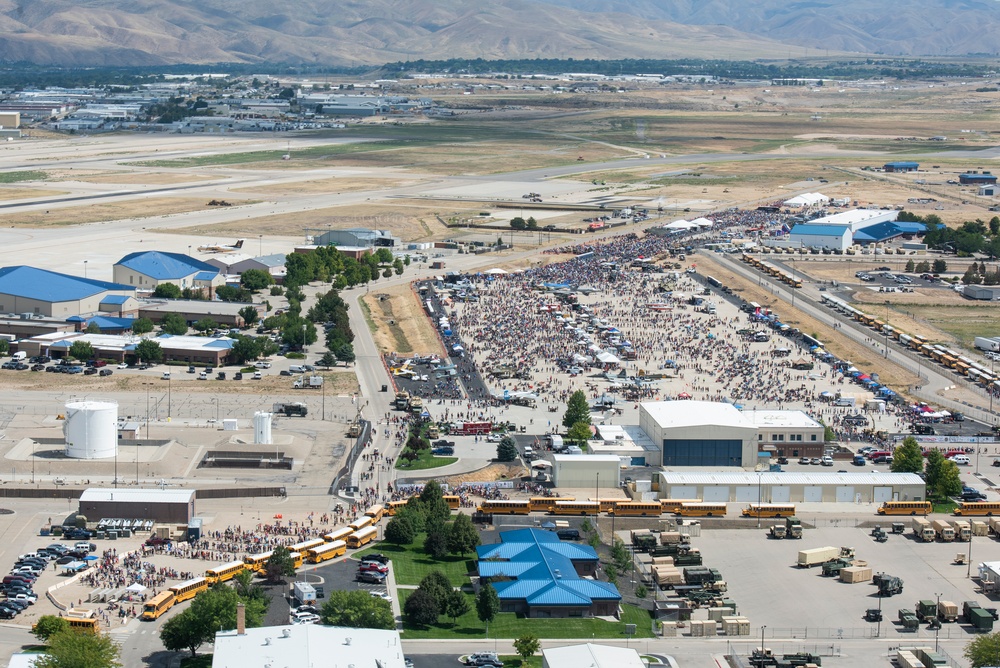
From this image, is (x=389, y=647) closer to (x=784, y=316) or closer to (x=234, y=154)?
(x=784, y=316)

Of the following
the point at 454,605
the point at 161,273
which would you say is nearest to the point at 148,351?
the point at 161,273

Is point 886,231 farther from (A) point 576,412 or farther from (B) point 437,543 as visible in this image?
(B) point 437,543

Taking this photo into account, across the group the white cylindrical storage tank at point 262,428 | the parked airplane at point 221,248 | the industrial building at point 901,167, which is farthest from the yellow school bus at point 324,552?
the industrial building at point 901,167

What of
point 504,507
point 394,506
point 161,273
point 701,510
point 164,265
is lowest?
point 701,510

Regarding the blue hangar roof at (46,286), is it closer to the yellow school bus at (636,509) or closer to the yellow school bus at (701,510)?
the yellow school bus at (636,509)

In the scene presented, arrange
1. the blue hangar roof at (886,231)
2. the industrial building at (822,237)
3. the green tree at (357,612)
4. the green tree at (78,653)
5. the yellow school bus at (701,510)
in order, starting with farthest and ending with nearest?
the blue hangar roof at (886,231) → the industrial building at (822,237) → the yellow school bus at (701,510) → the green tree at (357,612) → the green tree at (78,653)

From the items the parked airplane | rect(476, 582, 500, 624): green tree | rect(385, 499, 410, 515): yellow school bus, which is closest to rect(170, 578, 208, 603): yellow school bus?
rect(476, 582, 500, 624): green tree
